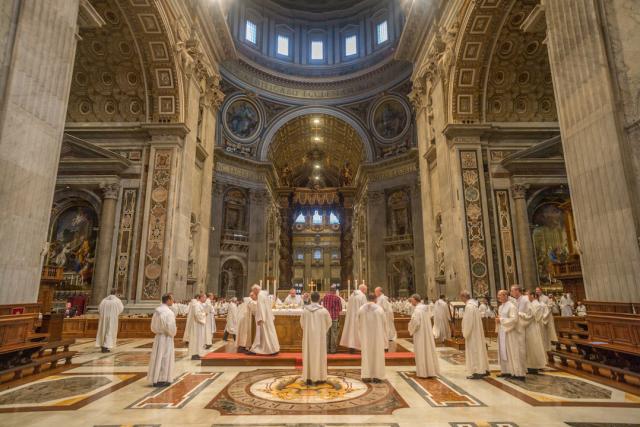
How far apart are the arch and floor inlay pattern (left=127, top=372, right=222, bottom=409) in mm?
22237

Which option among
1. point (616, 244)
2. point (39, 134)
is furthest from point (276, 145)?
point (616, 244)

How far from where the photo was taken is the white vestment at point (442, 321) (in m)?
10.4

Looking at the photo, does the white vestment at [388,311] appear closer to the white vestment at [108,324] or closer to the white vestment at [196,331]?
the white vestment at [196,331]

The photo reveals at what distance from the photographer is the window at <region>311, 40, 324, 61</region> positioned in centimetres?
2889

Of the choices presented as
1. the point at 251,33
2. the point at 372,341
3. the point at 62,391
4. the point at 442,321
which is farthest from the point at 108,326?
the point at 251,33

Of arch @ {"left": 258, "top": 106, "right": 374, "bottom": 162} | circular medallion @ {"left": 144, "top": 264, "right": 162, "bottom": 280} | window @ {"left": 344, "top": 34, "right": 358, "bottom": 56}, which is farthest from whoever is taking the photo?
window @ {"left": 344, "top": 34, "right": 358, "bottom": 56}

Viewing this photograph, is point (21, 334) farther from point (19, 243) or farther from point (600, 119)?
point (600, 119)

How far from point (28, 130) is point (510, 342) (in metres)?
8.41

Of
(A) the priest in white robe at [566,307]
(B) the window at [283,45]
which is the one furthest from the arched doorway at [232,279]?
(A) the priest in white robe at [566,307]

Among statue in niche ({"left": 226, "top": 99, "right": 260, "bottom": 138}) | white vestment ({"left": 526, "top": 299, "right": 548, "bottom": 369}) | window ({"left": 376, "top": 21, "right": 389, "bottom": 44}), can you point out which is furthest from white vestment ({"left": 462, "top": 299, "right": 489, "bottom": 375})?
window ({"left": 376, "top": 21, "right": 389, "bottom": 44})

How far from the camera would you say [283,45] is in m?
28.2

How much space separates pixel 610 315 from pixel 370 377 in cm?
378

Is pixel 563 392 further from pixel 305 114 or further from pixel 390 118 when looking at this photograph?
pixel 305 114

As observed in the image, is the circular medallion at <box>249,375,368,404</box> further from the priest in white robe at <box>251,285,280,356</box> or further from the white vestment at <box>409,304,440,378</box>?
the priest in white robe at <box>251,285,280,356</box>
